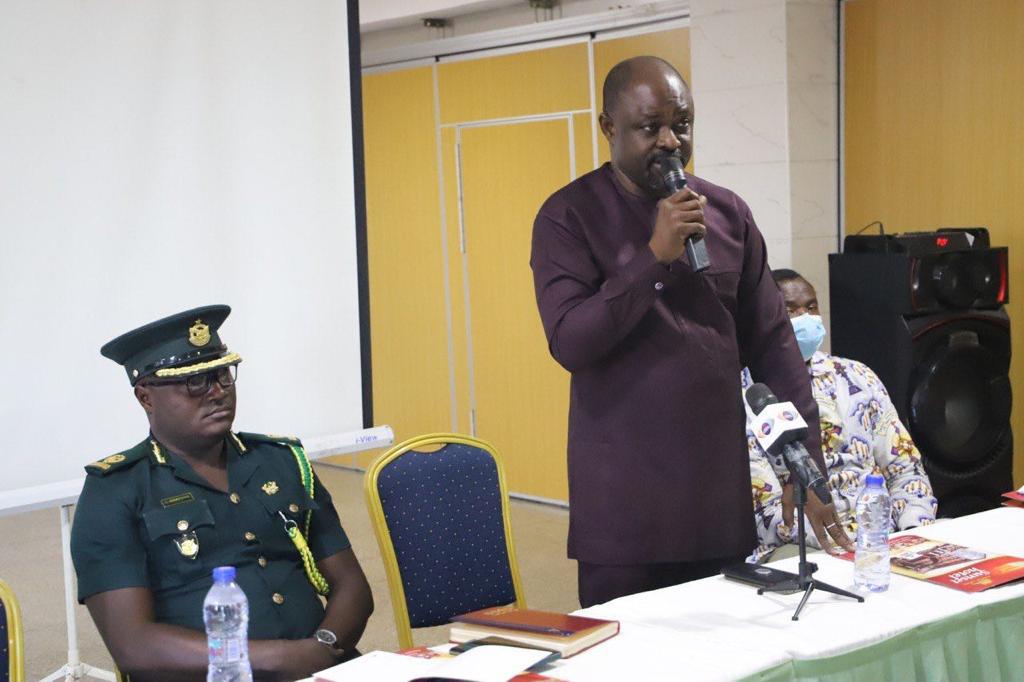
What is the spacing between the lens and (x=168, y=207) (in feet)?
11.5

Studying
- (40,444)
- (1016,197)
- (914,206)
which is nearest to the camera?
(40,444)

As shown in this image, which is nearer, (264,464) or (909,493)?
(264,464)

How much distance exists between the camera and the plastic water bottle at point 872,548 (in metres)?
2.29

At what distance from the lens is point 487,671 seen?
1886 millimetres

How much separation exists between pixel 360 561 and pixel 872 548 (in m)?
3.88

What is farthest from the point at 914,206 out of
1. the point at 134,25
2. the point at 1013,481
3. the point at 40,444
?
the point at 40,444

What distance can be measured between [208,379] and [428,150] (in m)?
4.54

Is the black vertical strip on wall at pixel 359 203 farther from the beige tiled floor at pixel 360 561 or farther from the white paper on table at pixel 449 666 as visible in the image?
the white paper on table at pixel 449 666

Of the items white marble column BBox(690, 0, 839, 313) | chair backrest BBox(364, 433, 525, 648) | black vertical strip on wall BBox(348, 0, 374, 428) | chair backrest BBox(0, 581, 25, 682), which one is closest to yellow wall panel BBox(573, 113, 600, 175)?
white marble column BBox(690, 0, 839, 313)

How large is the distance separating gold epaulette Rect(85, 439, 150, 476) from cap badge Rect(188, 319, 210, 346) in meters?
0.22

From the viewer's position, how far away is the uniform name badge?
2.48 m

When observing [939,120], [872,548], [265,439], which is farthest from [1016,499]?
[939,120]

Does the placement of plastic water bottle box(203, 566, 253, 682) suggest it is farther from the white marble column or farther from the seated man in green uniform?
the white marble column

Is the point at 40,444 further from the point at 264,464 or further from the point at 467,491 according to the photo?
the point at 467,491
